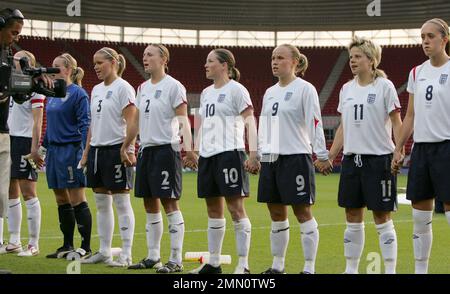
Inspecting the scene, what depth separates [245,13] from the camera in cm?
3862

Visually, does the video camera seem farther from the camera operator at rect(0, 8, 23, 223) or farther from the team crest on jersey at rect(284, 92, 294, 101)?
the team crest on jersey at rect(284, 92, 294, 101)

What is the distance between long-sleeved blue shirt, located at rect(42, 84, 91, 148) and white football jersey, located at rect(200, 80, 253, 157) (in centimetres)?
178

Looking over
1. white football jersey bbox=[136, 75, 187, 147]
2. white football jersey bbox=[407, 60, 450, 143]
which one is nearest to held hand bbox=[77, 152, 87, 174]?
white football jersey bbox=[136, 75, 187, 147]

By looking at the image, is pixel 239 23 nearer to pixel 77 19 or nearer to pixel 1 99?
pixel 77 19

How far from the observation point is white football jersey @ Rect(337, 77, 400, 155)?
7020 mm

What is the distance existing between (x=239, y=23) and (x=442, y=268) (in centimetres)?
3204

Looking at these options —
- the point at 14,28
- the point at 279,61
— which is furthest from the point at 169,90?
the point at 14,28

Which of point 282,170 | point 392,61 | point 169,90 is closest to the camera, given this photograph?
point 282,170

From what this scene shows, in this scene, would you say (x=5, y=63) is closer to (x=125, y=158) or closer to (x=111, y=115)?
(x=125, y=158)

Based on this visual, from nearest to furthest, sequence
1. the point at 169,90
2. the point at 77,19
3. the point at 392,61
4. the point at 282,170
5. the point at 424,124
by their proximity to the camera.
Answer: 1. the point at 424,124
2. the point at 282,170
3. the point at 169,90
4. the point at 77,19
5. the point at 392,61

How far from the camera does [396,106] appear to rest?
23.1ft

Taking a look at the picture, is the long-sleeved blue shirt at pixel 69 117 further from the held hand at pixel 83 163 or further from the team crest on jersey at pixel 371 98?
the team crest on jersey at pixel 371 98

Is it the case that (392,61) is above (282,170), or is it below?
above

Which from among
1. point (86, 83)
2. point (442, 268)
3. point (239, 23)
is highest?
point (239, 23)
